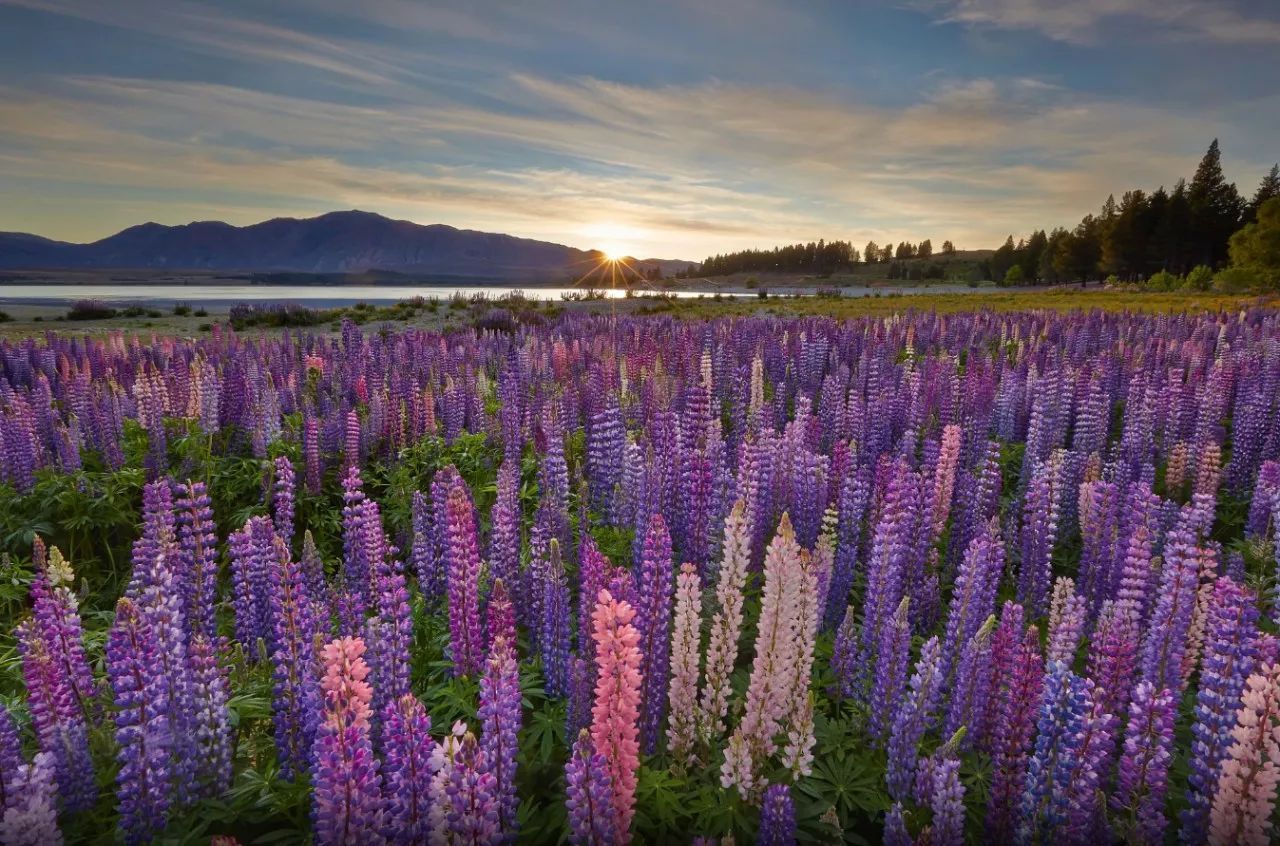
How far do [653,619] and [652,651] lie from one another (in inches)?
7.7

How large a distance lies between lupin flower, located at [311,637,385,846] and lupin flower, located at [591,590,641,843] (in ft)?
2.98

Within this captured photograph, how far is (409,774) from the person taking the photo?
2.69 meters

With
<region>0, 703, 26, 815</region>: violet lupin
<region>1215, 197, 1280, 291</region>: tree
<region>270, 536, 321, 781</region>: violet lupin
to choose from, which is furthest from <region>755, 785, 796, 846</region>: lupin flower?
<region>1215, 197, 1280, 291</region>: tree

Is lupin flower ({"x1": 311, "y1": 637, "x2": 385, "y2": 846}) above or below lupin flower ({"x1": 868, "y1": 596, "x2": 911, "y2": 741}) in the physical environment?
above

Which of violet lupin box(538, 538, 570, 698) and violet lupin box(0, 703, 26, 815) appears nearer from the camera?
violet lupin box(0, 703, 26, 815)

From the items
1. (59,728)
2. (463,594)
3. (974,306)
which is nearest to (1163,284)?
(974,306)

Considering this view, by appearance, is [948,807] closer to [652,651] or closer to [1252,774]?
[1252,774]

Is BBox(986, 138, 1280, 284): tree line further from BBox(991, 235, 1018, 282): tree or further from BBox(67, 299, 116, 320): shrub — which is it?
BBox(67, 299, 116, 320): shrub

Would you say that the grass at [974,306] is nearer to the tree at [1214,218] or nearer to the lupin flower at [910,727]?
the lupin flower at [910,727]

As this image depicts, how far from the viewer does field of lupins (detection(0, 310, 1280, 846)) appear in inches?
112

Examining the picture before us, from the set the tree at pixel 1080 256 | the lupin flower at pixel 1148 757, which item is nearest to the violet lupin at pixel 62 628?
the lupin flower at pixel 1148 757

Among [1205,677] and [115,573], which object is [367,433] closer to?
Answer: [115,573]

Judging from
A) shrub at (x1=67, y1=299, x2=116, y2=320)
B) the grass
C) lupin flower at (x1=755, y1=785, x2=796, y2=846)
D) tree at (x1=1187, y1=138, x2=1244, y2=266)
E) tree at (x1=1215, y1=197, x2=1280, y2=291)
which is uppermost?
tree at (x1=1187, y1=138, x2=1244, y2=266)

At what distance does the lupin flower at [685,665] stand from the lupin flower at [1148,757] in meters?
2.07
